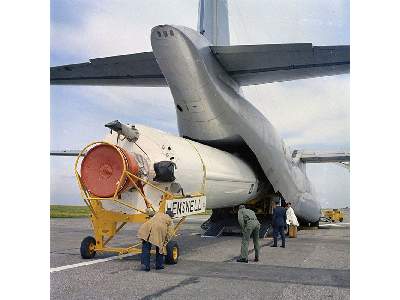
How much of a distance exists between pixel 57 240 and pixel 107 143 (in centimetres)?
514

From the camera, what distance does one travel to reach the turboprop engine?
756 cm

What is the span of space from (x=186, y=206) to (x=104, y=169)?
1.68 metres

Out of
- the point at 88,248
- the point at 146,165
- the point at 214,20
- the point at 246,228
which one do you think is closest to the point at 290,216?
the point at 246,228

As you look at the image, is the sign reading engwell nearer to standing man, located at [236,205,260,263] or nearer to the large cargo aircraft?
the large cargo aircraft

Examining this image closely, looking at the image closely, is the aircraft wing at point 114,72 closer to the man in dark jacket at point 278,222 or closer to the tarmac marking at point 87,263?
the man in dark jacket at point 278,222

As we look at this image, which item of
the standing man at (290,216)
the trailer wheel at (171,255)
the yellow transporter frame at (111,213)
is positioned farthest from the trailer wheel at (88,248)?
the standing man at (290,216)

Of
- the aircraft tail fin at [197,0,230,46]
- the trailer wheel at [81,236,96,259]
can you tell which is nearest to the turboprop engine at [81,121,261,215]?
the trailer wheel at [81,236,96,259]

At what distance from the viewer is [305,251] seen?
9.82m

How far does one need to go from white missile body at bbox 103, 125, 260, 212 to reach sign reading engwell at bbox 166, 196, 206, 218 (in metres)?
0.19

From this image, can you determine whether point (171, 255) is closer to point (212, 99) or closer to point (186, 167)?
point (186, 167)

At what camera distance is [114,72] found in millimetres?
10875
